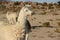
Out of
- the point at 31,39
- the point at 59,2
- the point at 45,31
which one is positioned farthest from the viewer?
the point at 59,2

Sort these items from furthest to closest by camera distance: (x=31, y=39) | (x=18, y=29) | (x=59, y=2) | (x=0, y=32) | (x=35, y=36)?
(x=59, y=2) < (x=35, y=36) < (x=31, y=39) < (x=0, y=32) < (x=18, y=29)

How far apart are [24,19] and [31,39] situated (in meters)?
5.18

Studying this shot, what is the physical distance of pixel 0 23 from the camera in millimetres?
9109

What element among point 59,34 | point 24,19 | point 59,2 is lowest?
point 59,2

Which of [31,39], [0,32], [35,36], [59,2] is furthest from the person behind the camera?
[59,2]

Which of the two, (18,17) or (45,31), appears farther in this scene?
(45,31)

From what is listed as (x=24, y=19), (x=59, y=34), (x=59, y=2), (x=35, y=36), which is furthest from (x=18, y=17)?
(x=59, y=2)

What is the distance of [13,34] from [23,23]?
419 millimetres

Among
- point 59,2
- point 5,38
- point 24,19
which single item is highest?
point 24,19

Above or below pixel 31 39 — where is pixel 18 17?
above

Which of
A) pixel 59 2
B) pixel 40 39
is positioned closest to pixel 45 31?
pixel 40 39

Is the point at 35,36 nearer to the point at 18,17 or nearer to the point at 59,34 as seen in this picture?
the point at 59,34

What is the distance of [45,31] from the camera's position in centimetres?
1608

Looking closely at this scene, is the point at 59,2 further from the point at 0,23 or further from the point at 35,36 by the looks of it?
the point at 0,23
